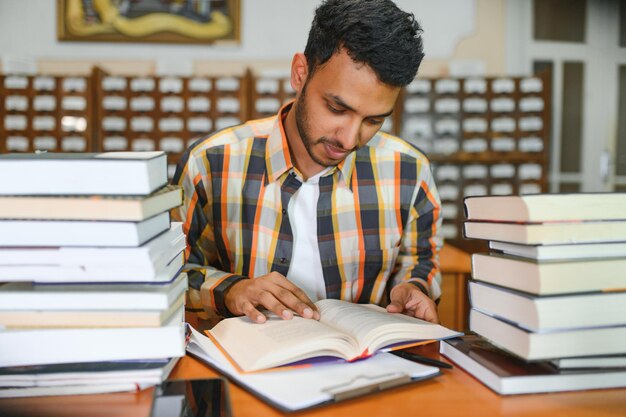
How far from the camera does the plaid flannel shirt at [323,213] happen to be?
55.3 inches

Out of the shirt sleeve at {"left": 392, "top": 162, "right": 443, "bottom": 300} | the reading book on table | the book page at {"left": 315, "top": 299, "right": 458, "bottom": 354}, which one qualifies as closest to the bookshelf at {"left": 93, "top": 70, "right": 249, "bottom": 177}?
the shirt sleeve at {"left": 392, "top": 162, "right": 443, "bottom": 300}

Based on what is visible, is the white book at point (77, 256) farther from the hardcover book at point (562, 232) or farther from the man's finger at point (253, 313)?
the hardcover book at point (562, 232)

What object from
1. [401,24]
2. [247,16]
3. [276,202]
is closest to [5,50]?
[247,16]

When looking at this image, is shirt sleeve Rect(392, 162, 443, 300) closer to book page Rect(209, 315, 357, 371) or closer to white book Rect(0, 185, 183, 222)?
book page Rect(209, 315, 357, 371)

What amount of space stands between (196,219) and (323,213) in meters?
0.32

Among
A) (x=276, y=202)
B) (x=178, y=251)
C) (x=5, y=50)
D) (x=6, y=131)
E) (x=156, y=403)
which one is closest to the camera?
(x=156, y=403)

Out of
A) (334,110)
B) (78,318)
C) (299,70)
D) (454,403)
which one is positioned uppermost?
(299,70)

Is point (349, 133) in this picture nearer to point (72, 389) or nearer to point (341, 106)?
point (341, 106)

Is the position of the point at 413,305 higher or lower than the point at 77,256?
lower

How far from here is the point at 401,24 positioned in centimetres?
118

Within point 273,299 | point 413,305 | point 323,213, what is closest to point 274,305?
point 273,299

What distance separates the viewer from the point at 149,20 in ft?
11.6

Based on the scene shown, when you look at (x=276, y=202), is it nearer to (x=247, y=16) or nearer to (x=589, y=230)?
(x=589, y=230)

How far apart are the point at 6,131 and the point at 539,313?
10.0 feet
